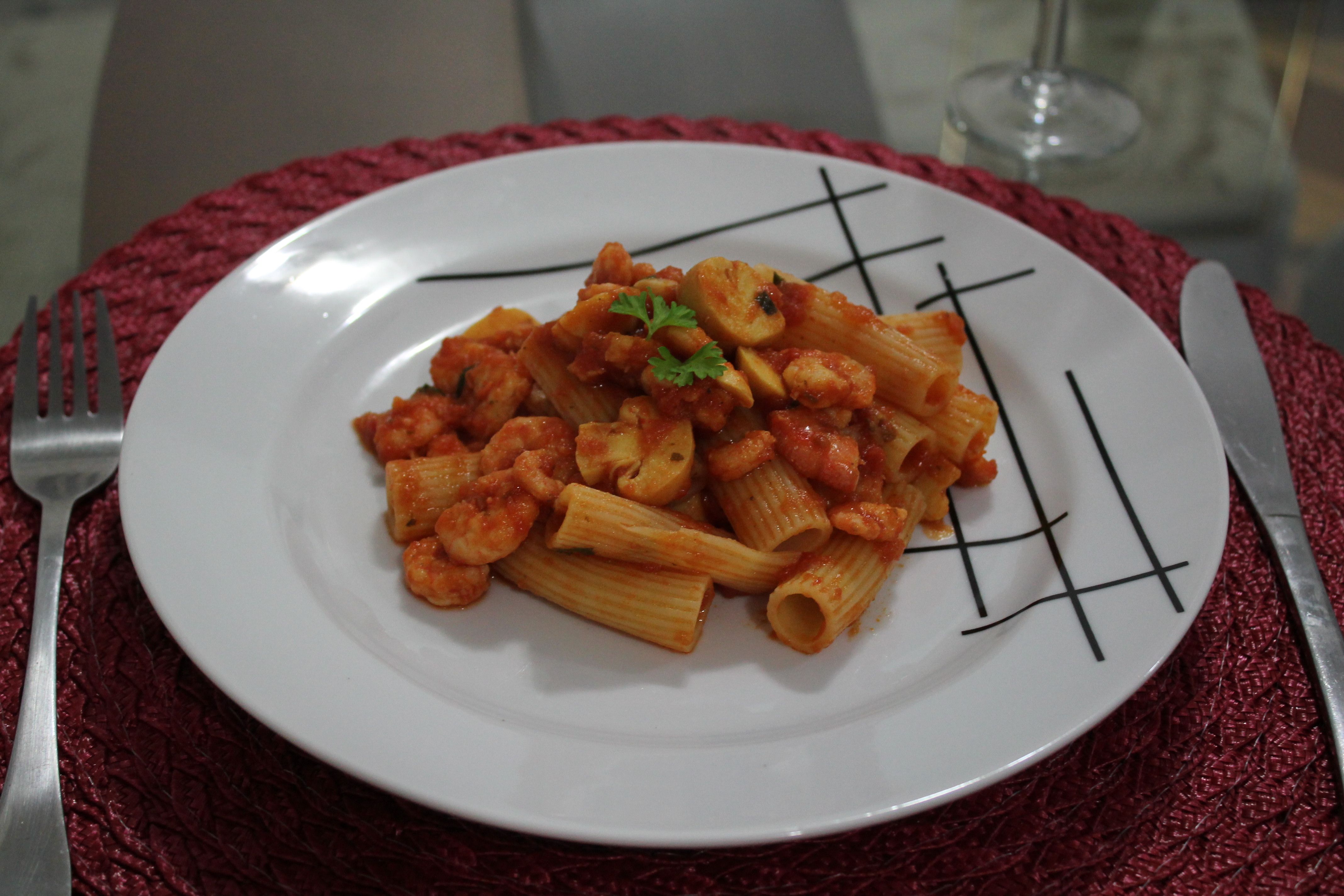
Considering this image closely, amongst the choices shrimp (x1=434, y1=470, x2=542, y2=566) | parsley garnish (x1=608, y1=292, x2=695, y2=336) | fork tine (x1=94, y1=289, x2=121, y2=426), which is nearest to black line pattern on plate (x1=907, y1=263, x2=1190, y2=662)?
parsley garnish (x1=608, y1=292, x2=695, y2=336)

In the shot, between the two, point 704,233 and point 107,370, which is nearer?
point 107,370

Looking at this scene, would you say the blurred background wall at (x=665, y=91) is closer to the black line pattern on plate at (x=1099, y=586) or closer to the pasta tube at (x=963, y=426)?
the pasta tube at (x=963, y=426)

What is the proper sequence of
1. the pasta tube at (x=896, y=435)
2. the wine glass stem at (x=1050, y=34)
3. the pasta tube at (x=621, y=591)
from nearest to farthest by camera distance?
the pasta tube at (x=621, y=591), the pasta tube at (x=896, y=435), the wine glass stem at (x=1050, y=34)

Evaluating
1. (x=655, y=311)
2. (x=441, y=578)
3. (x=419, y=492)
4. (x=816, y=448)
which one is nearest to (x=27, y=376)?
(x=419, y=492)

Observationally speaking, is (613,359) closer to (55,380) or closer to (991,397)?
(991,397)

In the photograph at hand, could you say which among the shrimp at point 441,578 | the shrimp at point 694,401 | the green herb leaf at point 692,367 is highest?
the green herb leaf at point 692,367

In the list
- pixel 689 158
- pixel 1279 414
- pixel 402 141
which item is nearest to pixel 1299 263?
pixel 1279 414

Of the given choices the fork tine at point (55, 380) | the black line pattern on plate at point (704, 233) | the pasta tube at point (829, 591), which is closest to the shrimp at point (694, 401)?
the pasta tube at point (829, 591)

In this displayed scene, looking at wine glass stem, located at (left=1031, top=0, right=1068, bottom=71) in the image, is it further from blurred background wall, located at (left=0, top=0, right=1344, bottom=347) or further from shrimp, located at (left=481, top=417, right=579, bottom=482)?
shrimp, located at (left=481, top=417, right=579, bottom=482)
